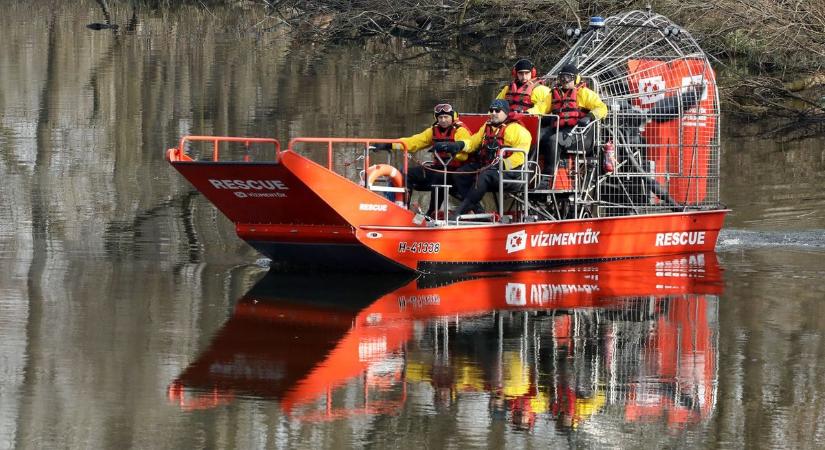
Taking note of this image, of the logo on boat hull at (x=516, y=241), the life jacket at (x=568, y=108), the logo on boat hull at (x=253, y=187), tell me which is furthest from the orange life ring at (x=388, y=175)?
the life jacket at (x=568, y=108)

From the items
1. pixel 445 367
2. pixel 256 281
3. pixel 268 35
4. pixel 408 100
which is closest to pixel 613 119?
pixel 256 281

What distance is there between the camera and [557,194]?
18.5 meters

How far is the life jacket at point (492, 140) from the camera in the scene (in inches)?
684

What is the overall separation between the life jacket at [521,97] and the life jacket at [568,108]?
1.13ft

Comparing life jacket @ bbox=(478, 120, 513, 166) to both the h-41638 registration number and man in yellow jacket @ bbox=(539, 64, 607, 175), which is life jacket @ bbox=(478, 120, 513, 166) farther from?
the h-41638 registration number

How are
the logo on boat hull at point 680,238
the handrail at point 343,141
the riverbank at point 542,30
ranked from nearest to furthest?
the handrail at point 343,141 → the logo on boat hull at point 680,238 → the riverbank at point 542,30

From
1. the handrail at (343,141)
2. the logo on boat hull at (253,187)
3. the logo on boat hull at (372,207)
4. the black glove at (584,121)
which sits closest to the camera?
the handrail at (343,141)

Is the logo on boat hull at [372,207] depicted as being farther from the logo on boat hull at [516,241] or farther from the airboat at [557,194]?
the logo on boat hull at [516,241]

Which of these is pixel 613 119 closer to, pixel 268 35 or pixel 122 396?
pixel 122 396

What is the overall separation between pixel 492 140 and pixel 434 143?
2.10ft

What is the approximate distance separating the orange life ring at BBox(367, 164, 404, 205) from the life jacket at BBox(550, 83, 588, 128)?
82.4 inches

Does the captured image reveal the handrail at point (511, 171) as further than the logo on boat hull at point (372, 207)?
Yes

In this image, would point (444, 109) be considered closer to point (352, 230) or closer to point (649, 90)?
point (352, 230)

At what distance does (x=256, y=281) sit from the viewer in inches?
647
